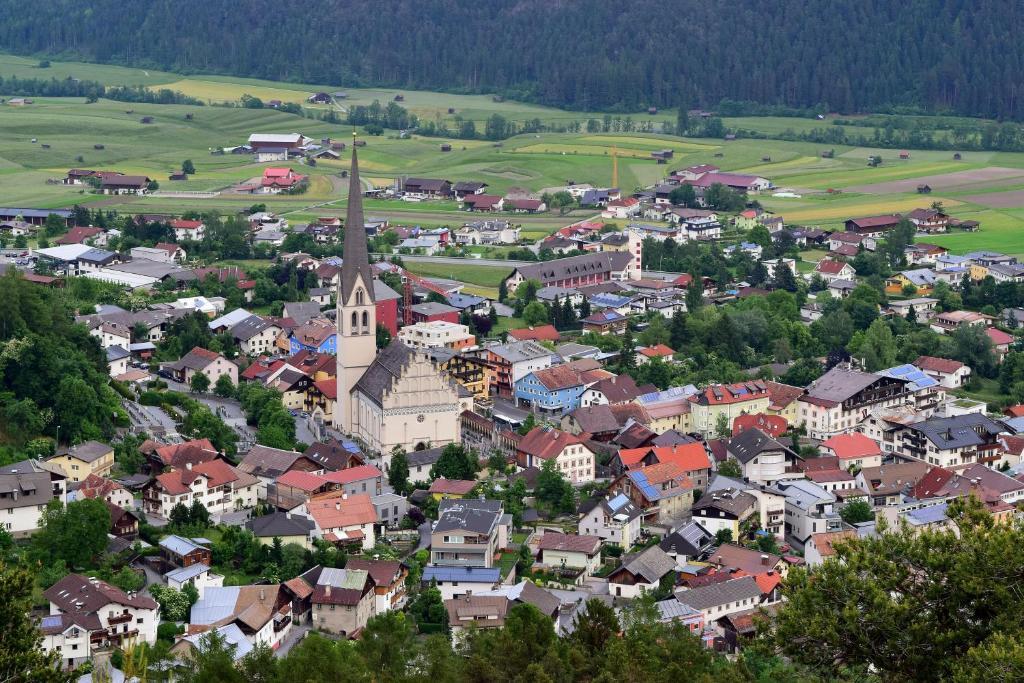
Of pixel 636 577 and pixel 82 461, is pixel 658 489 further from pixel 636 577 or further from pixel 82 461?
pixel 82 461

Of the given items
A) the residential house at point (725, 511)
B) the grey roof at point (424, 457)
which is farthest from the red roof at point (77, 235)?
the residential house at point (725, 511)

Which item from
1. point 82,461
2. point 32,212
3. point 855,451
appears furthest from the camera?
point 32,212

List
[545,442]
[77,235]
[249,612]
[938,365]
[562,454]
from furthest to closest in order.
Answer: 1. [77,235]
2. [938,365]
3. [545,442]
4. [562,454]
5. [249,612]

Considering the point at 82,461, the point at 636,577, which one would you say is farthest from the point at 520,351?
the point at 636,577

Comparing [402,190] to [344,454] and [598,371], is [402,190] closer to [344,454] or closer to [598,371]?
[598,371]

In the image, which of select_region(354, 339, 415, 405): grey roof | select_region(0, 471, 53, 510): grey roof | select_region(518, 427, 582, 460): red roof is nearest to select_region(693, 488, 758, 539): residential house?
select_region(518, 427, 582, 460): red roof
